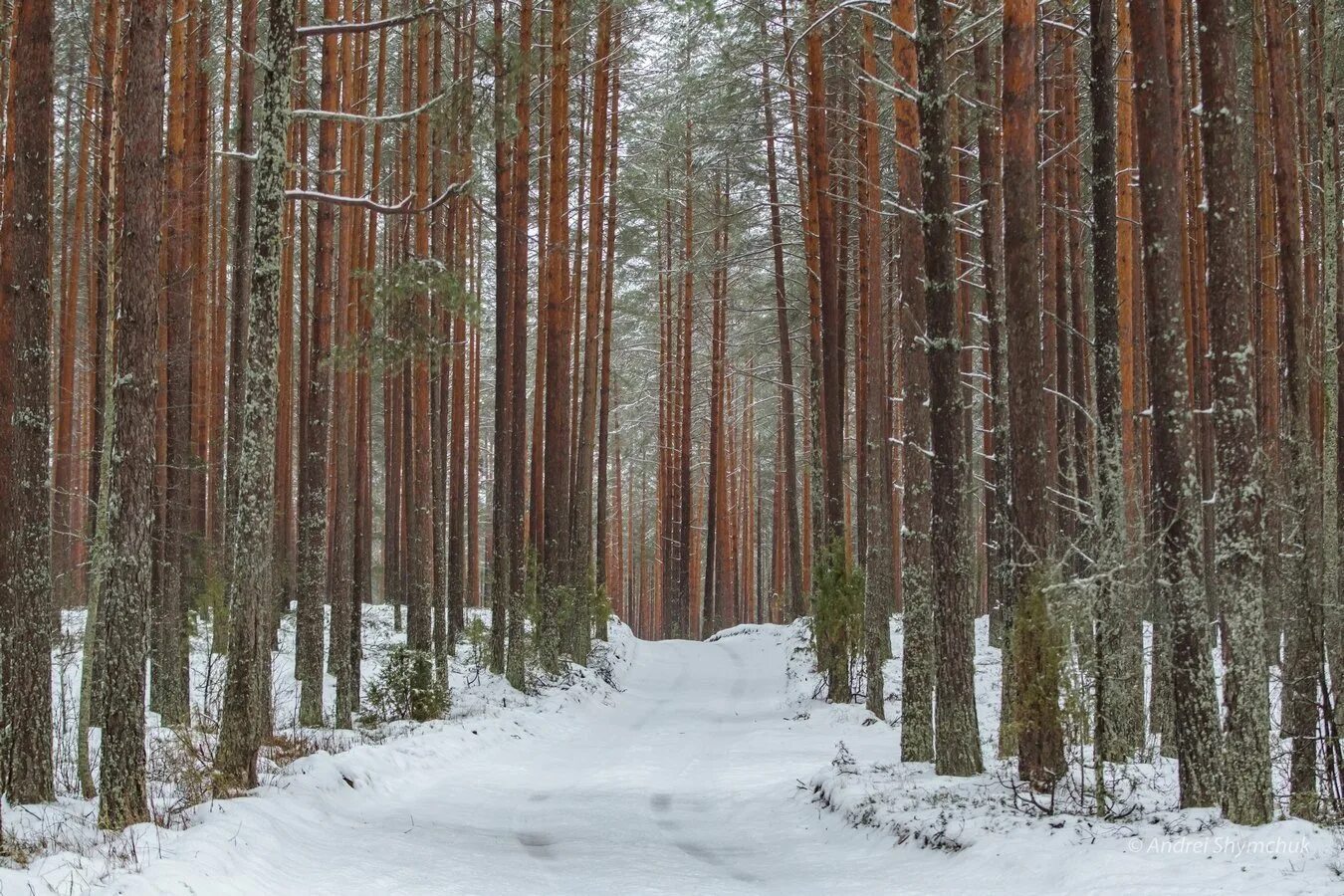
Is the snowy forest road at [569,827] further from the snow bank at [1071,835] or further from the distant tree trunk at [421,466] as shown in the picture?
the distant tree trunk at [421,466]

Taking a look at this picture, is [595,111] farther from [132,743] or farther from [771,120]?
[132,743]

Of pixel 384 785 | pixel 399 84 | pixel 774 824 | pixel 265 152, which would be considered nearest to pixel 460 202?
pixel 399 84

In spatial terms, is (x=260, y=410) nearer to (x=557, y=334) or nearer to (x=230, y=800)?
(x=230, y=800)

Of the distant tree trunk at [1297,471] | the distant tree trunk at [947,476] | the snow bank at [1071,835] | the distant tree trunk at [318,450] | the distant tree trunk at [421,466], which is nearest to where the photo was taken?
the snow bank at [1071,835]

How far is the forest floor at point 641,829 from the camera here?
561 cm

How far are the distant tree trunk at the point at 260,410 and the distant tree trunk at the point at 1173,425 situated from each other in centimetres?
663

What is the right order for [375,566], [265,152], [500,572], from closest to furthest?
[265,152] → [500,572] → [375,566]

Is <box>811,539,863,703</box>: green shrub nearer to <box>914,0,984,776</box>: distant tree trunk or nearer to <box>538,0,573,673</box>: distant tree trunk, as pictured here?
<box>538,0,573,673</box>: distant tree trunk

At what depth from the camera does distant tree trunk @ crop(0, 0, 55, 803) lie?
795 centimetres

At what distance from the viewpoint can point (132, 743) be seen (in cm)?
684

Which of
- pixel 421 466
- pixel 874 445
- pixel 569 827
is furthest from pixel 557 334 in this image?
pixel 569 827

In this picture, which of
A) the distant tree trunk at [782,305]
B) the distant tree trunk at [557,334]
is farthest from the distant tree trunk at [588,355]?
the distant tree trunk at [782,305]

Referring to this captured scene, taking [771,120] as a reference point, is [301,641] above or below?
below

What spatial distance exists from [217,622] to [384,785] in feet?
22.1
